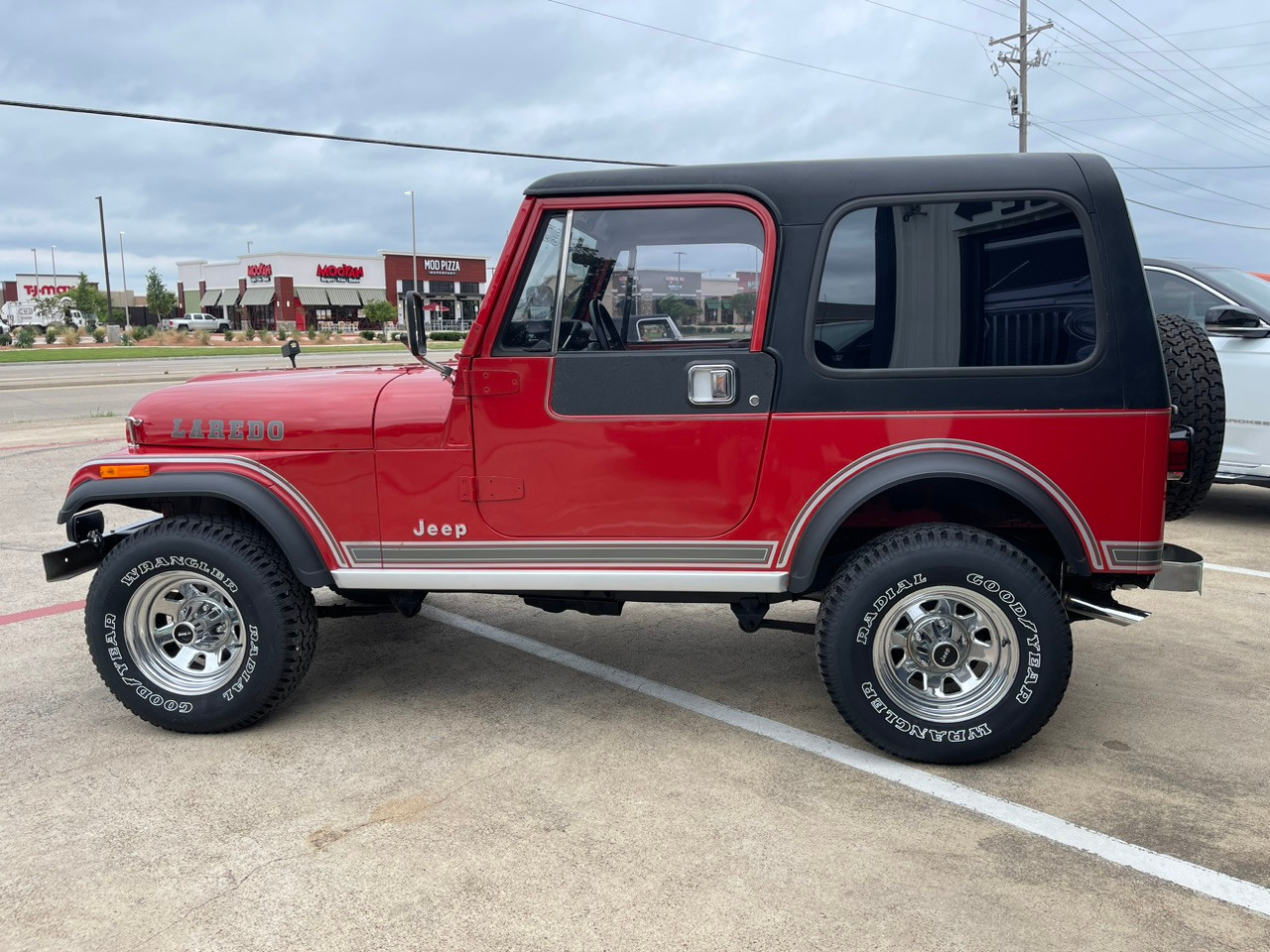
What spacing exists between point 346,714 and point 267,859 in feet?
3.74

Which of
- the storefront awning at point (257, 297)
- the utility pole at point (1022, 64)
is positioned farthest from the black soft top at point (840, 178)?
the storefront awning at point (257, 297)

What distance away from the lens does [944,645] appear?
363cm

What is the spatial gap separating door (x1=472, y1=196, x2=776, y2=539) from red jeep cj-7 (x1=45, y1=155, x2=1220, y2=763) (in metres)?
0.01

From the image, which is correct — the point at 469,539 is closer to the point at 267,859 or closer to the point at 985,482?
the point at 267,859

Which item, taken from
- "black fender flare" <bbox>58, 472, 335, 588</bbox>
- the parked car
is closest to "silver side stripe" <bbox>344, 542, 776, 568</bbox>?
"black fender flare" <bbox>58, 472, 335, 588</bbox>

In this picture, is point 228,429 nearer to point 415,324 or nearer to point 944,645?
point 415,324

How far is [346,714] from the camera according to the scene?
418cm

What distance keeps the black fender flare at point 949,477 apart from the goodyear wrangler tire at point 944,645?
0.15 metres

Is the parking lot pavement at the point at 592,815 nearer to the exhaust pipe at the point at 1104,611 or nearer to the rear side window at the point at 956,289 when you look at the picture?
the exhaust pipe at the point at 1104,611

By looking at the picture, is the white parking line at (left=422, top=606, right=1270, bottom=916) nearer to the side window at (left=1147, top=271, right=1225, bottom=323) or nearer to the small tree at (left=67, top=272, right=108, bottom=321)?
the side window at (left=1147, top=271, right=1225, bottom=323)

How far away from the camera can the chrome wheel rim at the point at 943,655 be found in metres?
3.59

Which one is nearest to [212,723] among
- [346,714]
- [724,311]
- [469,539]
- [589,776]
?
[346,714]

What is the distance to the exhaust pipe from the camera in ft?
11.8

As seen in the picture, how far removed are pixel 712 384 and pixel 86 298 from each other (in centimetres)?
7831
